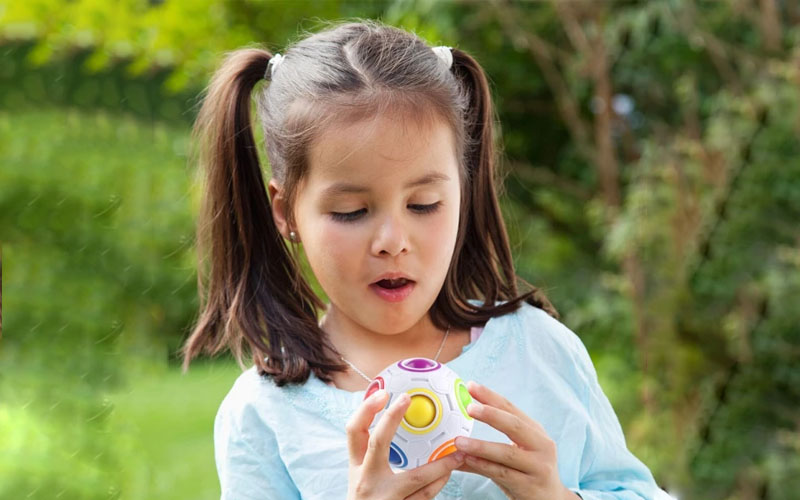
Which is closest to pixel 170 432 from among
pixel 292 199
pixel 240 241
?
pixel 240 241

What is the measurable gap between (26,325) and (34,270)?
228mm

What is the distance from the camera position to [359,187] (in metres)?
1.62

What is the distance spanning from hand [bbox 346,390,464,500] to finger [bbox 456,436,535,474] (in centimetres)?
3

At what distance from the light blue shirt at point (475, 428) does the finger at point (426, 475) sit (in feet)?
0.72

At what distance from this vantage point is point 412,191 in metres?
1.64

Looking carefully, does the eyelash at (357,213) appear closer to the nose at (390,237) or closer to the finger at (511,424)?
the nose at (390,237)

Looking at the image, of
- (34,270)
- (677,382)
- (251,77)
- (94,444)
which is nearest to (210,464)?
(94,444)

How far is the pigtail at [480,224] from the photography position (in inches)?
77.0

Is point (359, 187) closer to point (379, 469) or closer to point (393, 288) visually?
point (393, 288)

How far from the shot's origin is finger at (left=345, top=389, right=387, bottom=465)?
1473 millimetres

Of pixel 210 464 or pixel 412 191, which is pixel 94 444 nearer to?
Answer: pixel 210 464

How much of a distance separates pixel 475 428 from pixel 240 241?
24.1 inches

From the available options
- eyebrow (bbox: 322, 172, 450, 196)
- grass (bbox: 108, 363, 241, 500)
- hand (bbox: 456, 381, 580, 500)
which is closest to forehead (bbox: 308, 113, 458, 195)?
eyebrow (bbox: 322, 172, 450, 196)

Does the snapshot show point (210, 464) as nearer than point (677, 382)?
No
